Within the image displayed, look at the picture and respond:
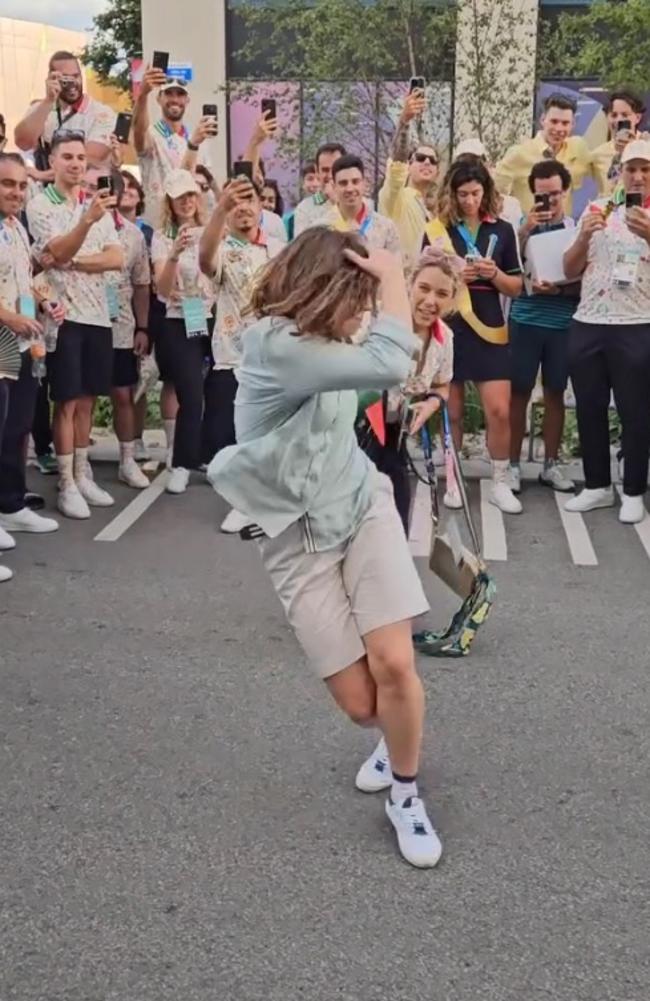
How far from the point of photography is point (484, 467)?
7.79m

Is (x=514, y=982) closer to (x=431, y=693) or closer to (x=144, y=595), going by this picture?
(x=431, y=693)

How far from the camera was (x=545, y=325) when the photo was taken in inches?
281

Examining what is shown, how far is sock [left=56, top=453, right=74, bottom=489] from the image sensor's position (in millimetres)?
6785

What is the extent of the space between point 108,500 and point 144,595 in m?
1.71

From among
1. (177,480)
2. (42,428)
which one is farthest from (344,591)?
(42,428)

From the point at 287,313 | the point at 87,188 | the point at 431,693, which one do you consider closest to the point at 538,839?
the point at 431,693

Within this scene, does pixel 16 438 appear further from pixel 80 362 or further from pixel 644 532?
pixel 644 532

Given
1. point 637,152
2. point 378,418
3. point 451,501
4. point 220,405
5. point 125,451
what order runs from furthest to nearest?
point 125,451
point 220,405
point 451,501
point 637,152
point 378,418

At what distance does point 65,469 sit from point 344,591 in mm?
3998

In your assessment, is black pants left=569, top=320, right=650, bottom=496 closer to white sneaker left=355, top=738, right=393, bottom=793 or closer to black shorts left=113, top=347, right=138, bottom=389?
black shorts left=113, top=347, right=138, bottom=389

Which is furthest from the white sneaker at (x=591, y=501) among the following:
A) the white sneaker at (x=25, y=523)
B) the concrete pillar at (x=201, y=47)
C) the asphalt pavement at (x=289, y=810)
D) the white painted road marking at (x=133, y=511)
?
the concrete pillar at (x=201, y=47)

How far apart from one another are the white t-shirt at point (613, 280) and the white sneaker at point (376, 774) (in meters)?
3.75

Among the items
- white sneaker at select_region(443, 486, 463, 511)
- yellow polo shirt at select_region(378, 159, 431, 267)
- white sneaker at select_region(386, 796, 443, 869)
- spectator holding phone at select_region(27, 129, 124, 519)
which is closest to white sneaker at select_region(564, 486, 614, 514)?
white sneaker at select_region(443, 486, 463, 511)

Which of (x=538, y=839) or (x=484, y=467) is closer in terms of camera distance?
(x=538, y=839)
